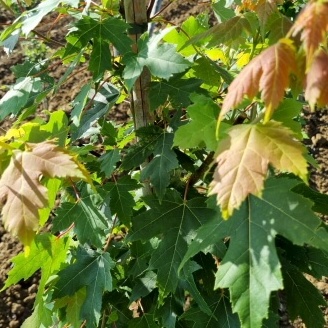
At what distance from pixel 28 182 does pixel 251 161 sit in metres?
0.36

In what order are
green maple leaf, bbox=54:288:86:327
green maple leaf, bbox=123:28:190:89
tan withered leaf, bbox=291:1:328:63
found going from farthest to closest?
green maple leaf, bbox=54:288:86:327
green maple leaf, bbox=123:28:190:89
tan withered leaf, bbox=291:1:328:63

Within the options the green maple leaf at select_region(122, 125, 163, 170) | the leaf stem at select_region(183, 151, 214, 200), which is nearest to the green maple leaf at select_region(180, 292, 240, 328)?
the leaf stem at select_region(183, 151, 214, 200)

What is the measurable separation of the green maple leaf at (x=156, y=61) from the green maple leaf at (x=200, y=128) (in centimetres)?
13

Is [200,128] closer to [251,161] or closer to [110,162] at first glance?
[251,161]

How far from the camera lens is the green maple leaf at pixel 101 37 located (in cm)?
112

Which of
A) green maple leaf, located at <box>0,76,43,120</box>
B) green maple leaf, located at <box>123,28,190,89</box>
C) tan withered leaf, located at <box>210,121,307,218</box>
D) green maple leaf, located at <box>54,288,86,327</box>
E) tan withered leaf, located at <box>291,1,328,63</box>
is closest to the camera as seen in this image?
tan withered leaf, located at <box>291,1,328,63</box>

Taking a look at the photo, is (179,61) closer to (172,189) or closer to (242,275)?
(172,189)

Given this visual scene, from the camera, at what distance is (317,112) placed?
9.58ft

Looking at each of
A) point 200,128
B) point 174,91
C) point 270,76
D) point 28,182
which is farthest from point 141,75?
point 270,76

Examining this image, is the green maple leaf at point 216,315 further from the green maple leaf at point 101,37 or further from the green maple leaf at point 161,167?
the green maple leaf at point 101,37

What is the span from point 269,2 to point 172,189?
0.45 m

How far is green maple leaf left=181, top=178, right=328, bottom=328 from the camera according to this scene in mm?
890

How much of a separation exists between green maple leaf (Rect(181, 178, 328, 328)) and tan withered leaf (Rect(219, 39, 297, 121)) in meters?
0.26

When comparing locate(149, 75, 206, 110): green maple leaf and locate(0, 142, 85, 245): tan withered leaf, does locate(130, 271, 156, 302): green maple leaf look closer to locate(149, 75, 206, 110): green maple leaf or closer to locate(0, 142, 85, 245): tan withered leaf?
locate(149, 75, 206, 110): green maple leaf
